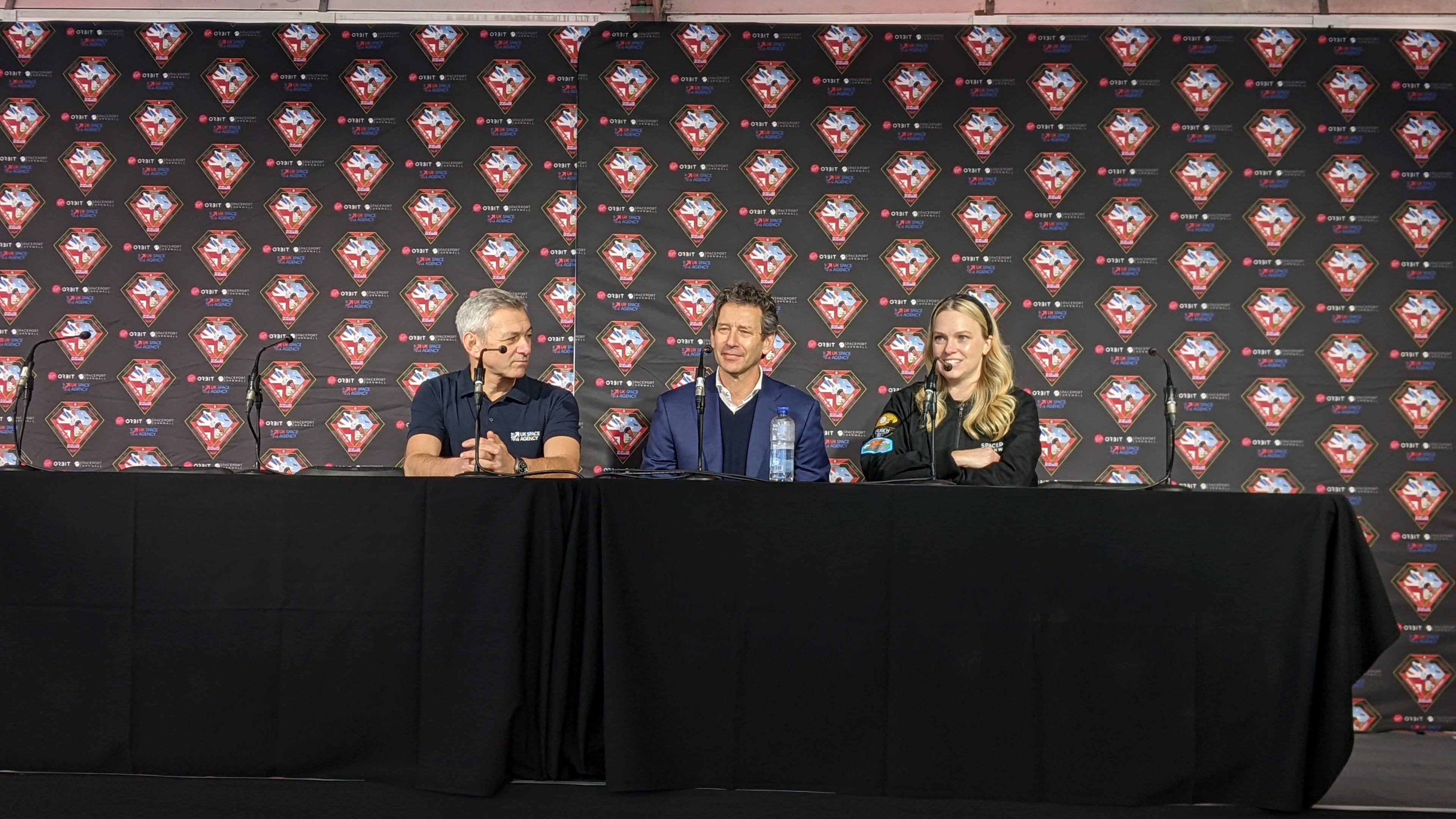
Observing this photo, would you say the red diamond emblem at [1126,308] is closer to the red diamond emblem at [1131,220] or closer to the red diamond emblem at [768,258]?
the red diamond emblem at [1131,220]

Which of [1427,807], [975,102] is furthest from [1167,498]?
[975,102]

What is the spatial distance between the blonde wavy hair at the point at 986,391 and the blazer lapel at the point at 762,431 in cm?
49

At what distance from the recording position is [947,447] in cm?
287

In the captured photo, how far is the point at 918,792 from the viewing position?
73.0 inches

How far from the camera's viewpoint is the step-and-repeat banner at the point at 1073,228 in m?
3.79

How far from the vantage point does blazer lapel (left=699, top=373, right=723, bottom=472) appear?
3053mm

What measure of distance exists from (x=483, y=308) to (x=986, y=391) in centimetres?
168

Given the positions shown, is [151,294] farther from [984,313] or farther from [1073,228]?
[1073,228]

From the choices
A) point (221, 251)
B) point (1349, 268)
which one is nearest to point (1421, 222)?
point (1349, 268)

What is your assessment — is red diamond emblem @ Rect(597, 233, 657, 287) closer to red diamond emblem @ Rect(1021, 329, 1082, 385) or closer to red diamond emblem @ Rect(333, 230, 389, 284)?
red diamond emblem @ Rect(333, 230, 389, 284)

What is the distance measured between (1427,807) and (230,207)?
15.7 feet

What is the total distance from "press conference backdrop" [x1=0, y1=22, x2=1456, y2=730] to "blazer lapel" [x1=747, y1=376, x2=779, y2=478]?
2.52ft

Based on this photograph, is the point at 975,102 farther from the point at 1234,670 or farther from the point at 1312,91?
the point at 1234,670

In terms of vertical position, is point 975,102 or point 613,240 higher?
point 975,102
